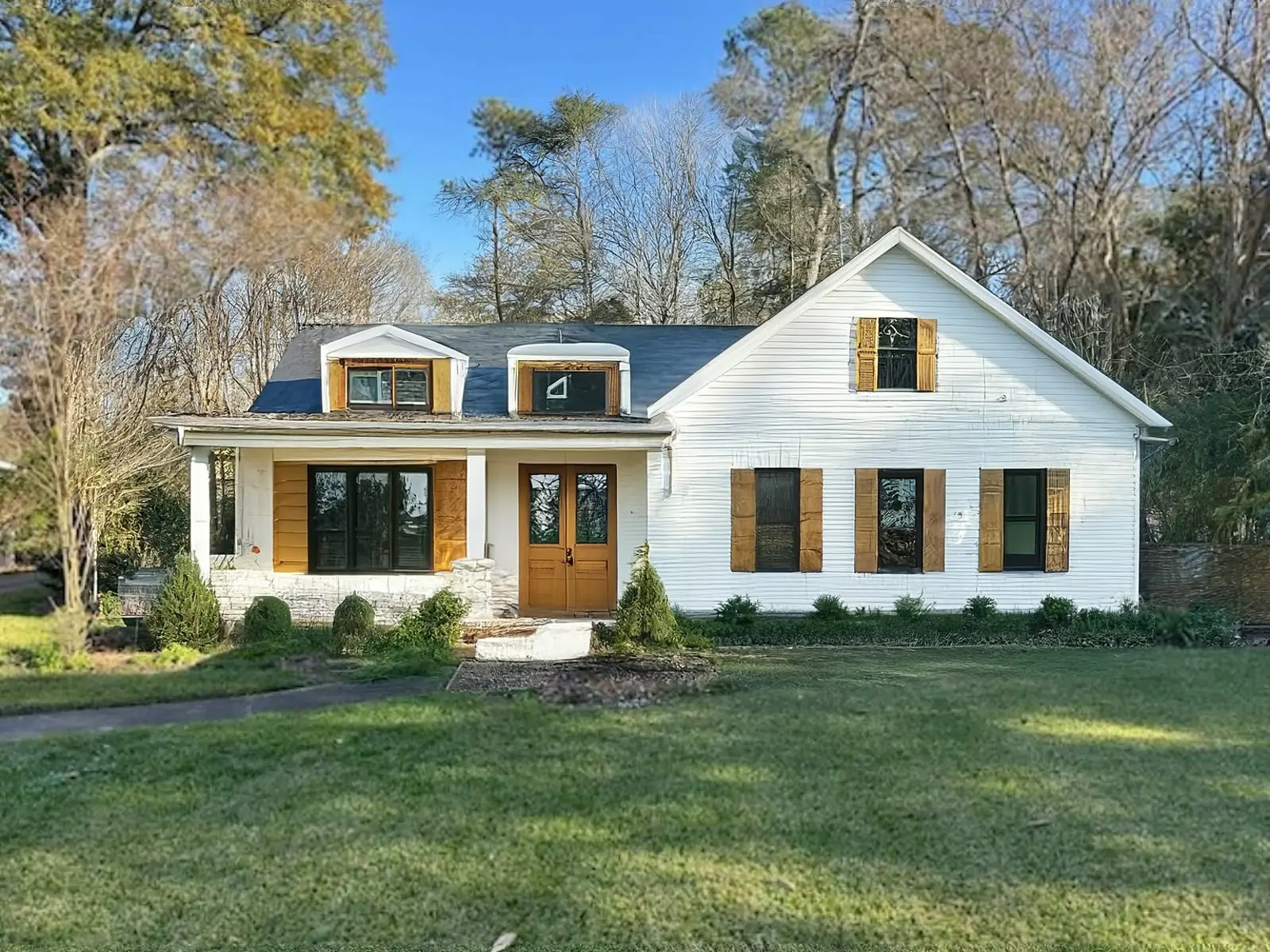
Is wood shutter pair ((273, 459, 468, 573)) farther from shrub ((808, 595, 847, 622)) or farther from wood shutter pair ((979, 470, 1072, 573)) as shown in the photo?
wood shutter pair ((979, 470, 1072, 573))

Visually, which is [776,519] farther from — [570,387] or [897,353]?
[570,387]

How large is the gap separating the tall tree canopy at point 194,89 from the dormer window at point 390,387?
28.2 feet

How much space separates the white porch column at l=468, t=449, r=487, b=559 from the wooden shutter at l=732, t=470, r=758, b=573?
11.9ft

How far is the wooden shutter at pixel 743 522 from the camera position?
12039 millimetres

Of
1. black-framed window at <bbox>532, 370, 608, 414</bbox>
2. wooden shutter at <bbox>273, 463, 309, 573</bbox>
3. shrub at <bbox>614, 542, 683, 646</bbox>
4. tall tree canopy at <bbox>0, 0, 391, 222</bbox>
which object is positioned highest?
tall tree canopy at <bbox>0, 0, 391, 222</bbox>

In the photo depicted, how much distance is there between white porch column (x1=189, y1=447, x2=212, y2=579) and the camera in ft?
37.2

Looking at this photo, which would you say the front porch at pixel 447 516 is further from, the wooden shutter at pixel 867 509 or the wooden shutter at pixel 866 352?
the wooden shutter at pixel 866 352

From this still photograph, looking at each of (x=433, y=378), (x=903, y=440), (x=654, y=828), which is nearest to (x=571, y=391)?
(x=433, y=378)

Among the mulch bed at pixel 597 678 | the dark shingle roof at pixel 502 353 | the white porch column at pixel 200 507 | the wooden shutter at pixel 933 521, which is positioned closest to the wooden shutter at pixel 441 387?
the dark shingle roof at pixel 502 353

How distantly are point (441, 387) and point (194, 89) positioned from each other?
10024 millimetres

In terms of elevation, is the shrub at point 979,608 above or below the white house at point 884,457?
below

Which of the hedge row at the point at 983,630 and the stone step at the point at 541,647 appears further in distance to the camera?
the hedge row at the point at 983,630

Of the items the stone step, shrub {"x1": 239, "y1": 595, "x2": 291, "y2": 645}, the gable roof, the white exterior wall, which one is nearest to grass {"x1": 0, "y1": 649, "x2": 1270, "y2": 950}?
the stone step

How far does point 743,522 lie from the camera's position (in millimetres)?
12055
